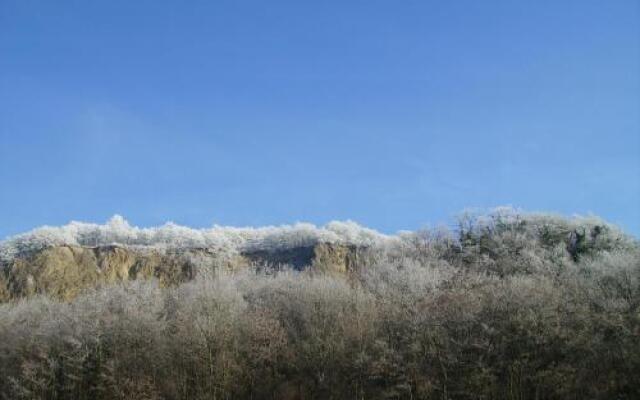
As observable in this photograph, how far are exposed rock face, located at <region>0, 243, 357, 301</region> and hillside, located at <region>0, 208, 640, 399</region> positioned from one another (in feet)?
48.0

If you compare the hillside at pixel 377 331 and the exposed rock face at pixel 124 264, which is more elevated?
the exposed rock face at pixel 124 264

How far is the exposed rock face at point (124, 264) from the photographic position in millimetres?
68125

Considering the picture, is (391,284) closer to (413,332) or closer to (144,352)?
(413,332)

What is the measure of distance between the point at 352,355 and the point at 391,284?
33.2 feet

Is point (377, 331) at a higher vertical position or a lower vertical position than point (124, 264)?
lower

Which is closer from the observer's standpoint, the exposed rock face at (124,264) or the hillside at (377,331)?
the hillside at (377,331)

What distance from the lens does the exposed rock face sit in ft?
224

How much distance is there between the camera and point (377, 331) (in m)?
38.6

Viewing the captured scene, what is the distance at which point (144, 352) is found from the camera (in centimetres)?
4094

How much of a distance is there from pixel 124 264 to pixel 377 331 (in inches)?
1650

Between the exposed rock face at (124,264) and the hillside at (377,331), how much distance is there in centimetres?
1464

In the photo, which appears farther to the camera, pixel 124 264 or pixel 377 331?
pixel 124 264

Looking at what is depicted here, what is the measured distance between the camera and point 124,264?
237 feet

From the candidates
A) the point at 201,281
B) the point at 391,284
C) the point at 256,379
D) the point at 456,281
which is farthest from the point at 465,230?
the point at 256,379
